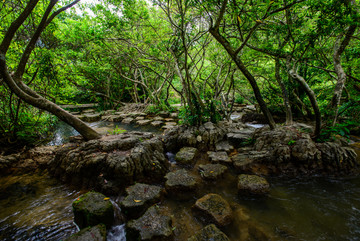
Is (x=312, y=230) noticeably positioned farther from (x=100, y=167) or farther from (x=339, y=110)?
(x=100, y=167)

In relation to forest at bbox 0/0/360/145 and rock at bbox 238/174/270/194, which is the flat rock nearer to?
rock at bbox 238/174/270/194

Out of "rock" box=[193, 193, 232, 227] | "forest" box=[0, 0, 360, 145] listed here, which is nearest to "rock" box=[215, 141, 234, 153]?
"forest" box=[0, 0, 360, 145]

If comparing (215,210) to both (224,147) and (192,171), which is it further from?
(224,147)

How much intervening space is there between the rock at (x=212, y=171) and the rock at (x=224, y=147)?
128 centimetres

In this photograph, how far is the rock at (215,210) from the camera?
103 inches

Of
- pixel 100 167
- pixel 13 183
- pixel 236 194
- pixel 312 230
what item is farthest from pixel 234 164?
pixel 13 183

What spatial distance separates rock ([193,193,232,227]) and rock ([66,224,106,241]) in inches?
65.8

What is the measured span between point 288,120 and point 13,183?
29.6 ft

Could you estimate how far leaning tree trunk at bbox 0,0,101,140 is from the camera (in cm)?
317

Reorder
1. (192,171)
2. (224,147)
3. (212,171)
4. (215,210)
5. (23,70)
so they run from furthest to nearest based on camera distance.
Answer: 1. (224,147)
2. (192,171)
3. (212,171)
4. (23,70)
5. (215,210)

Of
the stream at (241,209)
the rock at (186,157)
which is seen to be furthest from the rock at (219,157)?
the stream at (241,209)

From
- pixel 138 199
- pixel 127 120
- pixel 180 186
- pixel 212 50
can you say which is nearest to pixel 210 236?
pixel 180 186

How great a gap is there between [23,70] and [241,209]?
6.40 metres

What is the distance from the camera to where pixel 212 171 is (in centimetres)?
409
